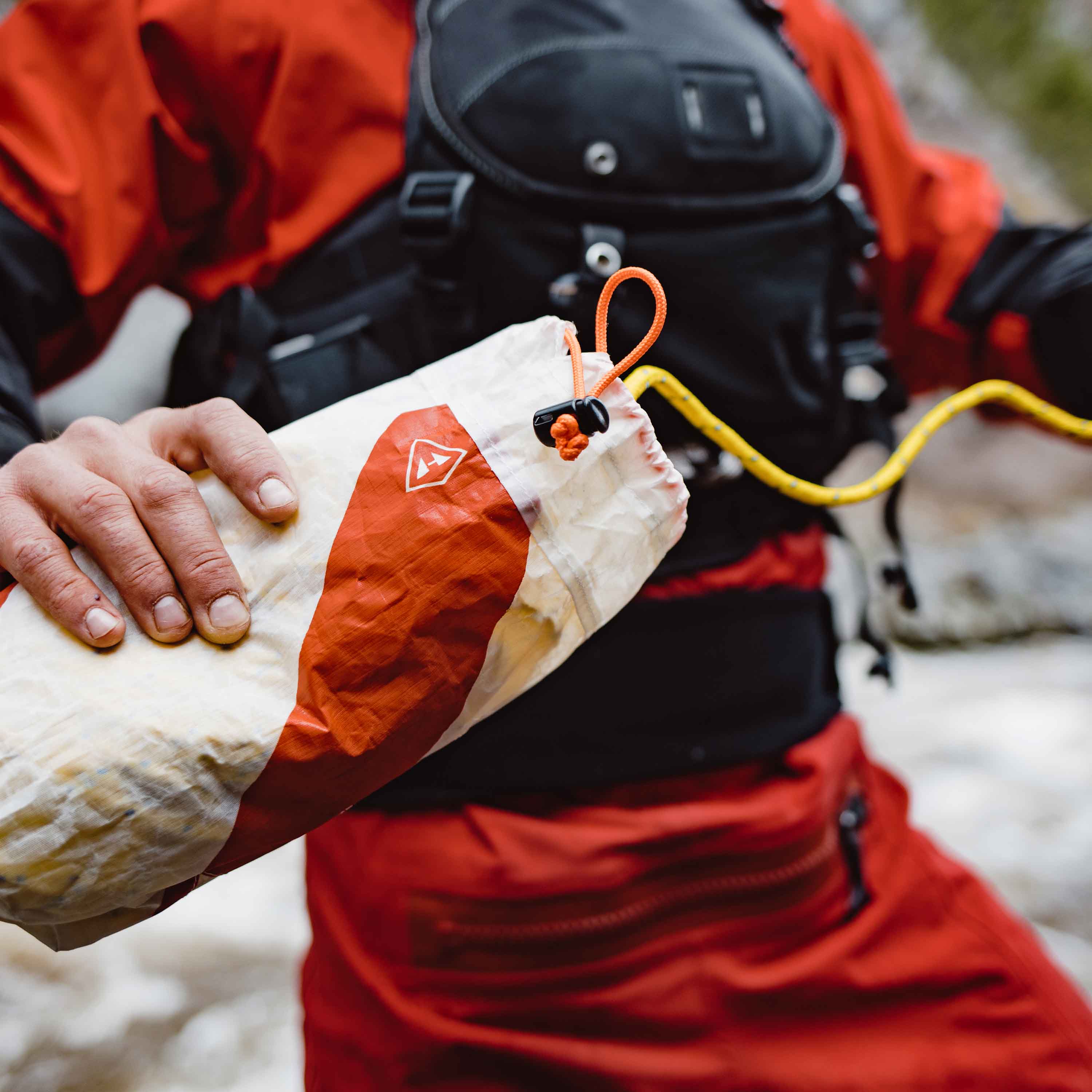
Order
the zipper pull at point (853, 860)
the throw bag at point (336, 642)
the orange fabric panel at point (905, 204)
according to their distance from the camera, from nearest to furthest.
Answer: the throw bag at point (336, 642)
the zipper pull at point (853, 860)
the orange fabric panel at point (905, 204)

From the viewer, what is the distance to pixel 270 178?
52 cm

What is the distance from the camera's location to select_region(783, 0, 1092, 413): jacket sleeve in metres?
0.64

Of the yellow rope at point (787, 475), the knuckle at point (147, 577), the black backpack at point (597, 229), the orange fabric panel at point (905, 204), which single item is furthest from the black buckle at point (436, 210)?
the orange fabric panel at point (905, 204)

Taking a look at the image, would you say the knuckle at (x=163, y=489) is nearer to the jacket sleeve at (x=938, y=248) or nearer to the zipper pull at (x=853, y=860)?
the zipper pull at (x=853, y=860)

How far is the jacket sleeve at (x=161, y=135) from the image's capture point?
1.58 feet

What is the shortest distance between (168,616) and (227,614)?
2 cm

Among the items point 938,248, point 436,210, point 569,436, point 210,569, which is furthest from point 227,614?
point 938,248

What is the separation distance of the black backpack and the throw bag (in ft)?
0.53

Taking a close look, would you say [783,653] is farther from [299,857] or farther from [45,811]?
[299,857]

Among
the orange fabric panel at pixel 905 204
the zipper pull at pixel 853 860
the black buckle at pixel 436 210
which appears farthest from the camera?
the orange fabric panel at pixel 905 204

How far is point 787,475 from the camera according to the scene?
16.4 inches

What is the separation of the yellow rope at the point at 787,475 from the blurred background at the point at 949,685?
41 centimetres

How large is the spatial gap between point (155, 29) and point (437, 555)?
42 cm

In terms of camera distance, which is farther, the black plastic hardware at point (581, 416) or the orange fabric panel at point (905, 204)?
the orange fabric panel at point (905, 204)
